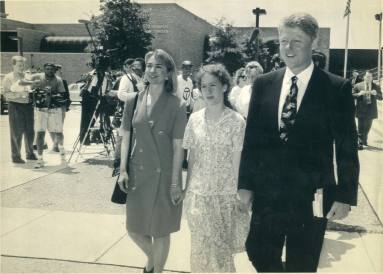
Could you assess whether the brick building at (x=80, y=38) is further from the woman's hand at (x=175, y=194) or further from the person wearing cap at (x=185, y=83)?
the woman's hand at (x=175, y=194)

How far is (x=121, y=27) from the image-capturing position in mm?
19438

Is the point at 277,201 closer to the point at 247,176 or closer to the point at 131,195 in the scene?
the point at 247,176

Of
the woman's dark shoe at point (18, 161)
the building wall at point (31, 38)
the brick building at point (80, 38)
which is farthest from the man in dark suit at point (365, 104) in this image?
the building wall at point (31, 38)

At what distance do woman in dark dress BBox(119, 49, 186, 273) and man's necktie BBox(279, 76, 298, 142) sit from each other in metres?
0.88

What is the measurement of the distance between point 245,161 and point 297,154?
0.31m

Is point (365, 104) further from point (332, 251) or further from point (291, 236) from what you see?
point (291, 236)

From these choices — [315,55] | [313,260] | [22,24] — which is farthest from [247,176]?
[22,24]

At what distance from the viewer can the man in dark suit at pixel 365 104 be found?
412 inches

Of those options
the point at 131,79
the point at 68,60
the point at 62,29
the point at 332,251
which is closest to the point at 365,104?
the point at 131,79

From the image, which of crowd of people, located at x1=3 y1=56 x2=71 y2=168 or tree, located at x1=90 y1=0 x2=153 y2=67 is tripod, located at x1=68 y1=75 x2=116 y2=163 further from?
tree, located at x1=90 y1=0 x2=153 y2=67

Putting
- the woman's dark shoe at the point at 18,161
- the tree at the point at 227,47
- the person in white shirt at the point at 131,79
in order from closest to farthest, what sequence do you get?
1. the person in white shirt at the point at 131,79
2. the woman's dark shoe at the point at 18,161
3. the tree at the point at 227,47

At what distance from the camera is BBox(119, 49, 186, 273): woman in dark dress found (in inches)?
123

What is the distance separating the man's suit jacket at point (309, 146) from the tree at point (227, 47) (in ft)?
93.1

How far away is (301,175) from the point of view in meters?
2.46
